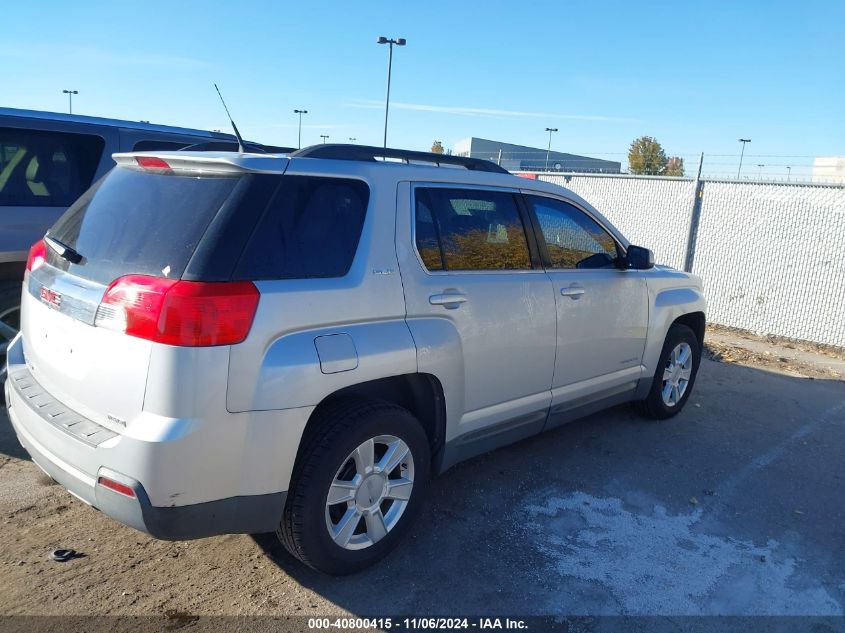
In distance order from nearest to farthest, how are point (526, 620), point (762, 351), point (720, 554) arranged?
point (526, 620)
point (720, 554)
point (762, 351)

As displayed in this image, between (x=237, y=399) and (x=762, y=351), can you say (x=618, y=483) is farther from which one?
(x=762, y=351)

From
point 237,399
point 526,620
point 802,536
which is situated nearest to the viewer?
point 237,399

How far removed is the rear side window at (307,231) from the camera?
267cm

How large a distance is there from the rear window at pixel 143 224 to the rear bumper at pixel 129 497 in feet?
2.10

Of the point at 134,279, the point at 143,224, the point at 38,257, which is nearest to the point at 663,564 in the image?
the point at 134,279

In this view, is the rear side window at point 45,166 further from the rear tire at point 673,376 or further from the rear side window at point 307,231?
the rear tire at point 673,376

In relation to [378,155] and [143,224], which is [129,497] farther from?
[378,155]

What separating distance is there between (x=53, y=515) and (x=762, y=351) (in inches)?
314

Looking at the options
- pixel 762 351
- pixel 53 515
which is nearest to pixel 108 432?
pixel 53 515

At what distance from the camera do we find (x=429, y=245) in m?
3.37

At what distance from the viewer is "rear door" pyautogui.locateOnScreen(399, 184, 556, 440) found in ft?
10.9

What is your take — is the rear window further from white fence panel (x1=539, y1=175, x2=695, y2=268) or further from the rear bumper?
white fence panel (x1=539, y1=175, x2=695, y2=268)

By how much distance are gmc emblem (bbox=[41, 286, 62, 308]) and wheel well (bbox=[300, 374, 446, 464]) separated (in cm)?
134

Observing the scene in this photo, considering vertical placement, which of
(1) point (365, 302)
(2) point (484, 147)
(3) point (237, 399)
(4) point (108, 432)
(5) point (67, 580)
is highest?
(2) point (484, 147)
